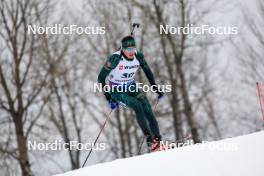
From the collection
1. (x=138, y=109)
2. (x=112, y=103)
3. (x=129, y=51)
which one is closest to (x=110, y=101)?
(x=112, y=103)

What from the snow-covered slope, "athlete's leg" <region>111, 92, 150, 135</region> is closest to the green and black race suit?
"athlete's leg" <region>111, 92, 150, 135</region>

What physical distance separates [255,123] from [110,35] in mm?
15175

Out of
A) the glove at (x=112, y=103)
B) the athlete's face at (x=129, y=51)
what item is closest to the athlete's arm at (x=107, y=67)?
the athlete's face at (x=129, y=51)

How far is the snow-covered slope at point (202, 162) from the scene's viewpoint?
13.9ft

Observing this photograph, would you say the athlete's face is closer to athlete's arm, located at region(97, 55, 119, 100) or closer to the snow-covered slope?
athlete's arm, located at region(97, 55, 119, 100)

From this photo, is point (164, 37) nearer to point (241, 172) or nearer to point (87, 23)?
point (87, 23)

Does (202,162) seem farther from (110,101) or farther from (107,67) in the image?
(110,101)

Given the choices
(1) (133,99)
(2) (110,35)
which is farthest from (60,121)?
(1) (133,99)

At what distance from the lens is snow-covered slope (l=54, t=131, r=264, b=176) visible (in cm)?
424

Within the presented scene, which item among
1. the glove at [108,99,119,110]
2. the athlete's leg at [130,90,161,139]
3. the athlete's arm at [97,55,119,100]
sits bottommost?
the athlete's leg at [130,90,161,139]

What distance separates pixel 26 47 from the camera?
18078 millimetres

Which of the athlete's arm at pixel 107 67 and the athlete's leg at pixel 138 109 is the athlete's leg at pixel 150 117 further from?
the athlete's arm at pixel 107 67

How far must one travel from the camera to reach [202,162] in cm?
468

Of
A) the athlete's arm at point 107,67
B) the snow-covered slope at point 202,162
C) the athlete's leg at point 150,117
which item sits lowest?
the snow-covered slope at point 202,162
